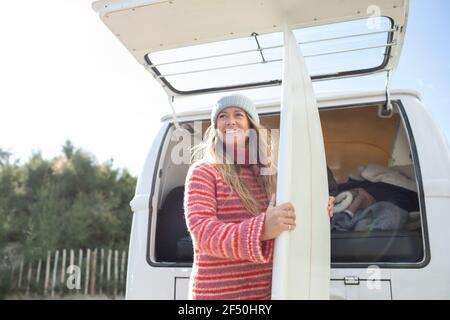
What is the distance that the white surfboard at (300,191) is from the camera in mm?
1269

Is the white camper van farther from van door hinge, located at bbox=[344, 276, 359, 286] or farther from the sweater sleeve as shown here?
the sweater sleeve

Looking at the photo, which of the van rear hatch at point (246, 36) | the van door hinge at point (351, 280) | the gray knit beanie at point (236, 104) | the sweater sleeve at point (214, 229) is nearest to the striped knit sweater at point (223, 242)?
the sweater sleeve at point (214, 229)

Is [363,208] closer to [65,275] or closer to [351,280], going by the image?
[351,280]

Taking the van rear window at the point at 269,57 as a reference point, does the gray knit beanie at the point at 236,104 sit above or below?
below

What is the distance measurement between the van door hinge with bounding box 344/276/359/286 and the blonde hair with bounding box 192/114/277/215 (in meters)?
0.59

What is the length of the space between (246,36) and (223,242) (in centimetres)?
121

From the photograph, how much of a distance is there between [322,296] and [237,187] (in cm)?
52

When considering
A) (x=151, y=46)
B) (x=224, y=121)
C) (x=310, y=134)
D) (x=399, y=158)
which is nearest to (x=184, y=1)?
(x=151, y=46)

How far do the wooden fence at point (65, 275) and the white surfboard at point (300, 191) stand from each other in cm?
1098

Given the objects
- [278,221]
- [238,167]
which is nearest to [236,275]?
[278,221]

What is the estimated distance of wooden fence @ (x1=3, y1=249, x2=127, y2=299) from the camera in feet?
38.1

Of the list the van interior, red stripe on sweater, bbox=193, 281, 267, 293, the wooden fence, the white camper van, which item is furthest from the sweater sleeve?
the wooden fence

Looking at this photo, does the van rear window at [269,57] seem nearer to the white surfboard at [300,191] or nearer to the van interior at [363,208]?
the van interior at [363,208]

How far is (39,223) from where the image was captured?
1291 cm
